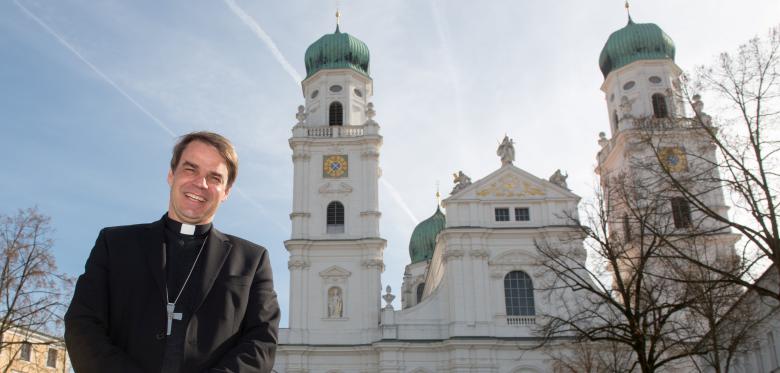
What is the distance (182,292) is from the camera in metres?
3.70

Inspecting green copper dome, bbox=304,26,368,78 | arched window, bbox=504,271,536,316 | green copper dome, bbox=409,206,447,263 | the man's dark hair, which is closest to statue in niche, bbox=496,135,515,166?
arched window, bbox=504,271,536,316

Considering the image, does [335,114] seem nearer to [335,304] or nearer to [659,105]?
[335,304]

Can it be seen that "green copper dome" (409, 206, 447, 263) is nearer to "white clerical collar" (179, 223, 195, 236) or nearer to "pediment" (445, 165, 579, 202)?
"pediment" (445, 165, 579, 202)

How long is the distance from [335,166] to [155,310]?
37.7m

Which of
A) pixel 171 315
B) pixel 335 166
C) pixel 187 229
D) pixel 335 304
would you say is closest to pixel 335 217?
pixel 335 166

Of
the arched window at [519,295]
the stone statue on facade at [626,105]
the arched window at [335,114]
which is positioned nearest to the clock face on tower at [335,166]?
the arched window at [335,114]

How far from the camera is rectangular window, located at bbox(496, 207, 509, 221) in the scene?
39062 mm

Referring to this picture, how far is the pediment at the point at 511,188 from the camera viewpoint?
39.0 metres

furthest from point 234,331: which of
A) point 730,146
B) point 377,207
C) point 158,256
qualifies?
point 377,207

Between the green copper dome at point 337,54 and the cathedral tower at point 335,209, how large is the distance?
2.7 inches

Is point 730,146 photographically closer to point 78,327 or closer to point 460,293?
point 78,327

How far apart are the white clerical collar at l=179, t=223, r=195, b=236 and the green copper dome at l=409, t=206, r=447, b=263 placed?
56.2m

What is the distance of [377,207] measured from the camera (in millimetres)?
40000

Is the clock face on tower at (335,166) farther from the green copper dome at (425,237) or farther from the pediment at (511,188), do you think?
the green copper dome at (425,237)
